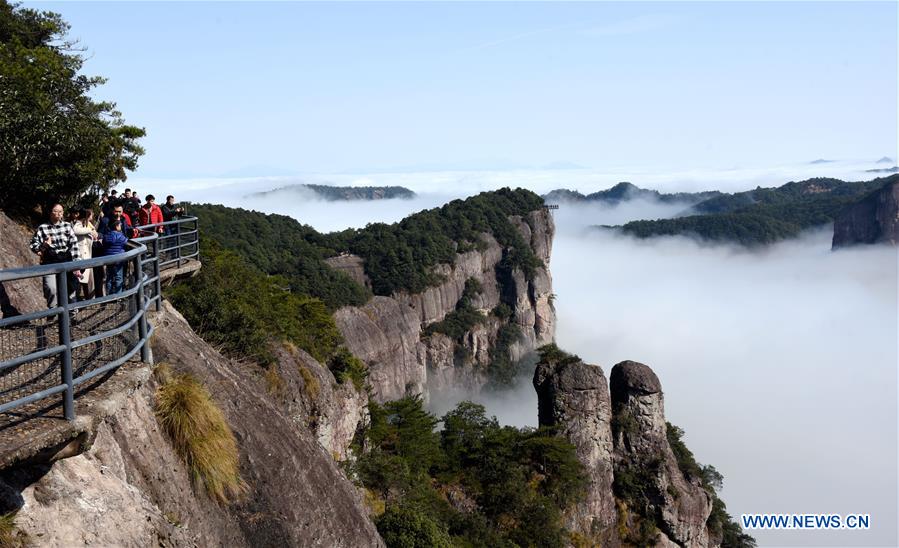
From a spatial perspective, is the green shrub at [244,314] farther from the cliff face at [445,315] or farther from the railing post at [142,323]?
the cliff face at [445,315]

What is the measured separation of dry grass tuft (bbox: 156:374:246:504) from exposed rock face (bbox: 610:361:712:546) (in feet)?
145

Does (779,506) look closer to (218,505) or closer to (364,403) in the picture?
(364,403)

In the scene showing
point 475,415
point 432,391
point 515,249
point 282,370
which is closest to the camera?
point 282,370

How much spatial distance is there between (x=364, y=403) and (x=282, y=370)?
15.3m

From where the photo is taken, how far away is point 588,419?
160 feet

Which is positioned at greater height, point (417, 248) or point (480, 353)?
point (417, 248)

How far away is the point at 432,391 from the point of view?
119 m

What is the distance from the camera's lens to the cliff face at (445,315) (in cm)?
9281

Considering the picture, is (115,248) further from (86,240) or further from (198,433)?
(198,433)

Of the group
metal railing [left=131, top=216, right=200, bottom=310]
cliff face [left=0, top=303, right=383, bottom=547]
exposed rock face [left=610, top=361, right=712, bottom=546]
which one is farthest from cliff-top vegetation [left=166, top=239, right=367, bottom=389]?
exposed rock face [left=610, top=361, right=712, bottom=546]

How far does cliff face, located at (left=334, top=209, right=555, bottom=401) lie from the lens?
9281 cm

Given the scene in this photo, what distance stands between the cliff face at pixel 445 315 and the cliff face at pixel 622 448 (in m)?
39.6

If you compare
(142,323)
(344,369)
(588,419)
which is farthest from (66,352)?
(588,419)

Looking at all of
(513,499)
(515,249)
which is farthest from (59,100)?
(515,249)
